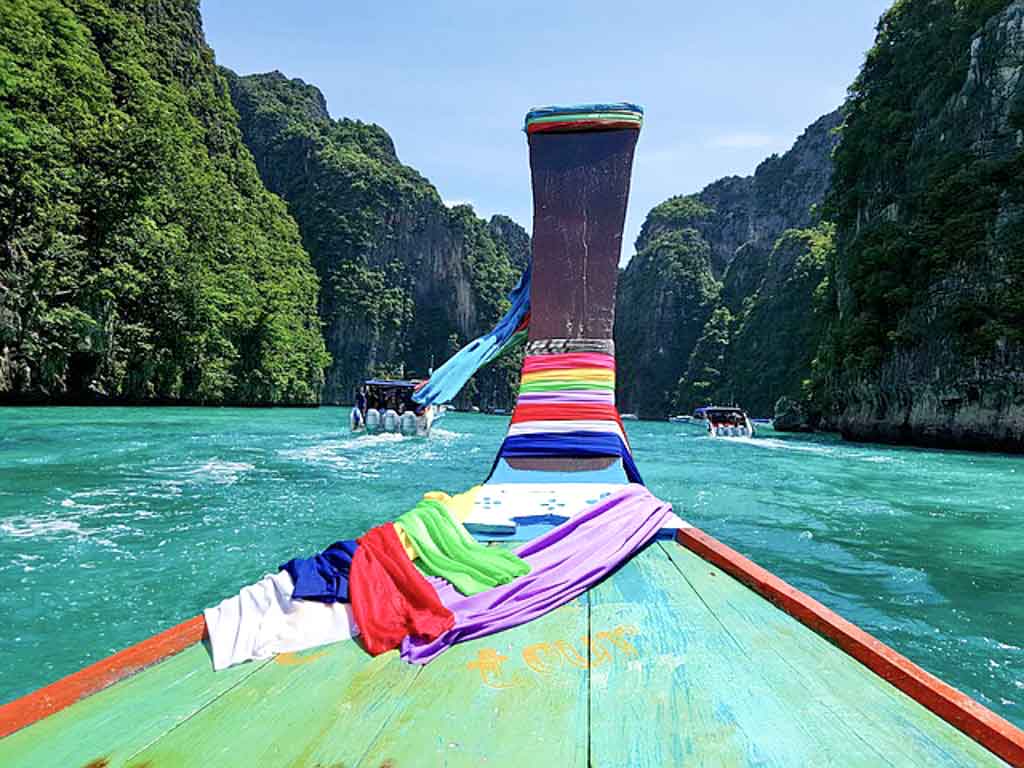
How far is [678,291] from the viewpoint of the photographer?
9256 centimetres

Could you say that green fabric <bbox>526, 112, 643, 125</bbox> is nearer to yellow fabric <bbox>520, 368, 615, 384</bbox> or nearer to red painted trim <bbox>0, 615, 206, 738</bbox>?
yellow fabric <bbox>520, 368, 615, 384</bbox>

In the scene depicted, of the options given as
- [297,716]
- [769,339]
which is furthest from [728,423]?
[769,339]

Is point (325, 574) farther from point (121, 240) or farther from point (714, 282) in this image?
point (714, 282)

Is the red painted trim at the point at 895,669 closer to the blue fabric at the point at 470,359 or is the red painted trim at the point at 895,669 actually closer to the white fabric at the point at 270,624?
the white fabric at the point at 270,624

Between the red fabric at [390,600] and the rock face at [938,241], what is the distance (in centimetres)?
2637

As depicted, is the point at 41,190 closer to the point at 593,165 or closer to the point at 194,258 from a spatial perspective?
the point at 194,258

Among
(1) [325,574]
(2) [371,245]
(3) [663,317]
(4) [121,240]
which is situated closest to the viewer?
(1) [325,574]

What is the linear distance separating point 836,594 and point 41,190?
3433cm

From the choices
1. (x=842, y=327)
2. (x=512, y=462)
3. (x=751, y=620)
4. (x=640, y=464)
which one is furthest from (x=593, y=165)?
(x=842, y=327)

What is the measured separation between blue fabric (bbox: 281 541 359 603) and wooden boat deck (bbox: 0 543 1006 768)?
280mm

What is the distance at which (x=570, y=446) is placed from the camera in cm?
402

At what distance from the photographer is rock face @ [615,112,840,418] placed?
6706 centimetres

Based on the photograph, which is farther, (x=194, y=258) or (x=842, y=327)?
(x=194, y=258)

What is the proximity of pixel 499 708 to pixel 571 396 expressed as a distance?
9.73 feet
